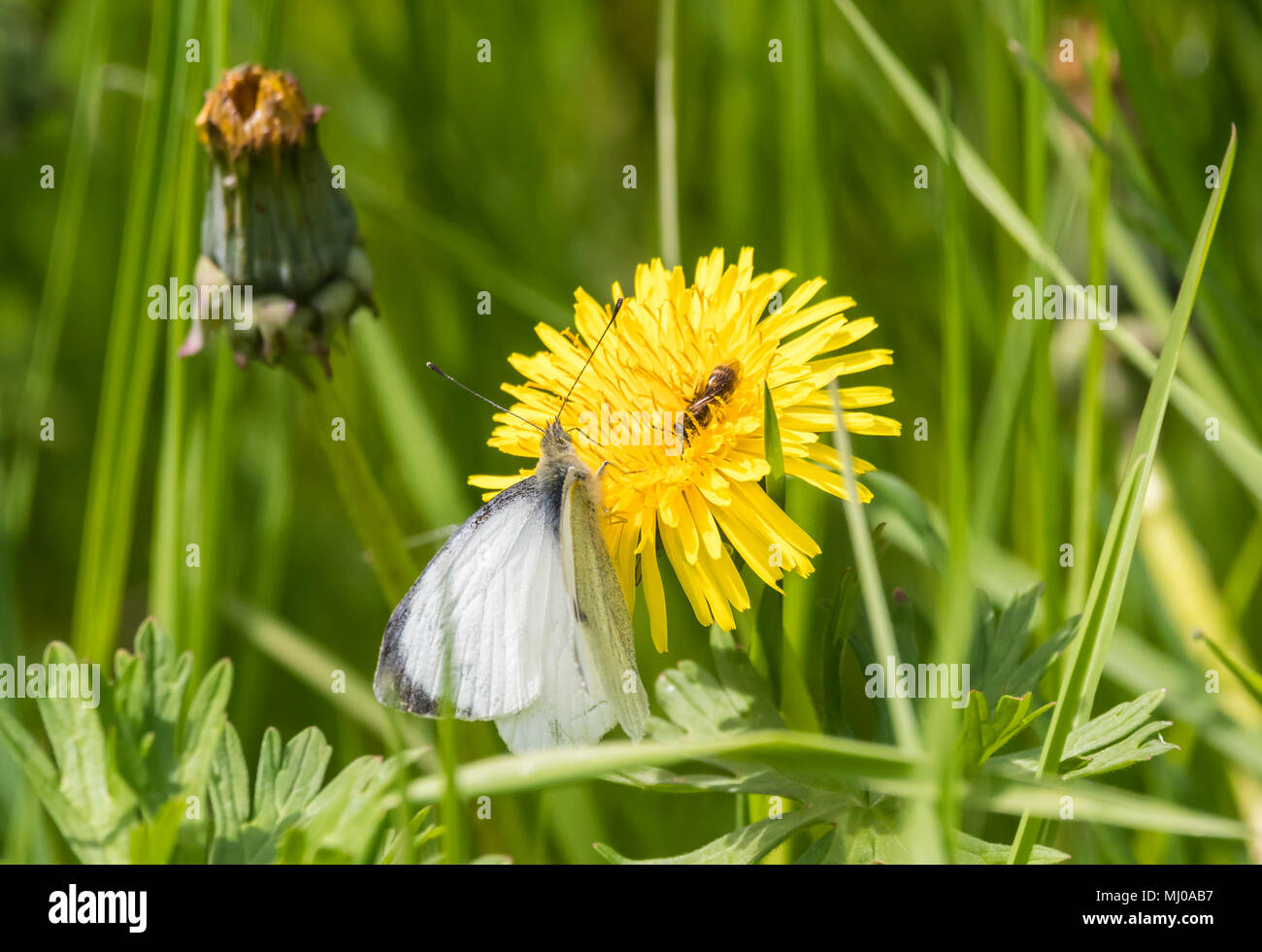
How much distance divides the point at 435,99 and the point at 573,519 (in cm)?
218

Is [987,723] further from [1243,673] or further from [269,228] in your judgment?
[269,228]

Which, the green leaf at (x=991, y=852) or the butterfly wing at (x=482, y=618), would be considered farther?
the butterfly wing at (x=482, y=618)

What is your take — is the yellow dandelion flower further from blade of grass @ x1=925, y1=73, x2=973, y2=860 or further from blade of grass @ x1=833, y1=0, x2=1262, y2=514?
blade of grass @ x1=833, y1=0, x2=1262, y2=514

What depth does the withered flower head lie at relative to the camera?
1952mm

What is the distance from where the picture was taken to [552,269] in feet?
11.8

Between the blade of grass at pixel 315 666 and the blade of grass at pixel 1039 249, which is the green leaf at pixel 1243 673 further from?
the blade of grass at pixel 315 666

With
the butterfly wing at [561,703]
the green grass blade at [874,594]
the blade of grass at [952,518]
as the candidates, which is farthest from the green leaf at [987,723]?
the butterfly wing at [561,703]

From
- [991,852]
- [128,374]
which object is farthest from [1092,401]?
[128,374]

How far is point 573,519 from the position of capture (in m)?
1.75

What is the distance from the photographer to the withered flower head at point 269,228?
6.40ft

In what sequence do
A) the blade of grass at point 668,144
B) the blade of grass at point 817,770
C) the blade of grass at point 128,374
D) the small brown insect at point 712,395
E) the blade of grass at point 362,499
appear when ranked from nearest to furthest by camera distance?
1. the blade of grass at point 817,770
2. the small brown insect at point 712,395
3. the blade of grass at point 362,499
4. the blade of grass at point 128,374
5. the blade of grass at point 668,144

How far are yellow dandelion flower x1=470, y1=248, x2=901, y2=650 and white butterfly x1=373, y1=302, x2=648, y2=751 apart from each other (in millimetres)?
79

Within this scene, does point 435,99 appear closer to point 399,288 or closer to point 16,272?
point 399,288
